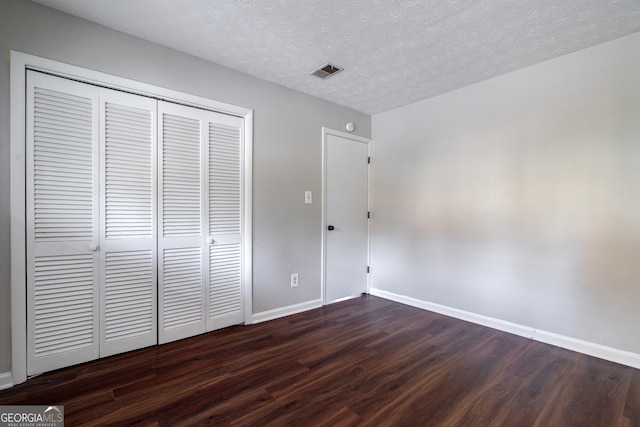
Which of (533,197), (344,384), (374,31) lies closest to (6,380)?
(344,384)

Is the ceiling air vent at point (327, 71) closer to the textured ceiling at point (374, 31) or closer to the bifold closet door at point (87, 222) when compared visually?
the textured ceiling at point (374, 31)

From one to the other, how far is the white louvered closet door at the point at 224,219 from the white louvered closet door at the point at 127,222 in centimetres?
46

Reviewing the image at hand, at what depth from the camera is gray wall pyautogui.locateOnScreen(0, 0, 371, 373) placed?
1.76 m

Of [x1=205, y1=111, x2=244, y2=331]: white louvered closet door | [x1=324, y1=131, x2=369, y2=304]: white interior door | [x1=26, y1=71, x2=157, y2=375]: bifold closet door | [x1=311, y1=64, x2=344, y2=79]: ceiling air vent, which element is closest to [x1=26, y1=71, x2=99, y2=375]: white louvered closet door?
[x1=26, y1=71, x2=157, y2=375]: bifold closet door

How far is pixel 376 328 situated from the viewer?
277 centimetres

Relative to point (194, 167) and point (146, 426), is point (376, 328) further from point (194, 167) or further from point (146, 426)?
point (194, 167)

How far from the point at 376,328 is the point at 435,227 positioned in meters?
1.35

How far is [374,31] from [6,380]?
341 centimetres

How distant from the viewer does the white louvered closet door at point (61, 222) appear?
1.85 meters

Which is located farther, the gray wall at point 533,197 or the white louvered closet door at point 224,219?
the white louvered closet door at point 224,219

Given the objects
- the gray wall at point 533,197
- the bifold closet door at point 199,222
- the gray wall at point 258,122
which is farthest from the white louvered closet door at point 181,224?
the gray wall at point 533,197

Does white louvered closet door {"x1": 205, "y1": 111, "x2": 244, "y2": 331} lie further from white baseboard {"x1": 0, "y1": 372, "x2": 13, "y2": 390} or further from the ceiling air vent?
white baseboard {"x1": 0, "y1": 372, "x2": 13, "y2": 390}

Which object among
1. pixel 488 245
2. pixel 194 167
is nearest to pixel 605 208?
pixel 488 245

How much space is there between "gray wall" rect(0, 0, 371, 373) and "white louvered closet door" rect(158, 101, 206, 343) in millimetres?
358
